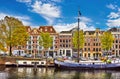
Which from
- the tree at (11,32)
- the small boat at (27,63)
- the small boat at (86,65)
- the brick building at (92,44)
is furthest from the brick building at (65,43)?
the small boat at (86,65)

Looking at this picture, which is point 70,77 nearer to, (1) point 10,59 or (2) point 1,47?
(1) point 10,59

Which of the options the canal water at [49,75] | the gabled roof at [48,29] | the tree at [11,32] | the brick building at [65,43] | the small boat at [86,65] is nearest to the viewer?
the canal water at [49,75]

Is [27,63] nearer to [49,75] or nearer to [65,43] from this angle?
[49,75]

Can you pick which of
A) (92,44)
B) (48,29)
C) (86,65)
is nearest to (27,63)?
(86,65)

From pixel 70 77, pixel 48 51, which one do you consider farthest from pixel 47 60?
pixel 48 51

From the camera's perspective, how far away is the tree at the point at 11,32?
294 ft

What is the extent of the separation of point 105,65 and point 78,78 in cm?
2400

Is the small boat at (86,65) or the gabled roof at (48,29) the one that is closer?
the small boat at (86,65)

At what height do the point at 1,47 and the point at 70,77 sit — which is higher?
the point at 1,47

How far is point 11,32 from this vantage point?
3565 inches

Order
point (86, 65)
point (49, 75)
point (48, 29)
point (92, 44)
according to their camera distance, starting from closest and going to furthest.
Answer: point (49, 75) < point (86, 65) < point (92, 44) < point (48, 29)

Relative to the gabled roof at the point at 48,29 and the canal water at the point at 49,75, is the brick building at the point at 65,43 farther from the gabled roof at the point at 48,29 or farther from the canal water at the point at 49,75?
the canal water at the point at 49,75

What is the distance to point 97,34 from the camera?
132 m

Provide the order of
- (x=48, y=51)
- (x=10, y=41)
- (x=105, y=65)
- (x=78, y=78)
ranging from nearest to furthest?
(x=78, y=78)
(x=105, y=65)
(x=10, y=41)
(x=48, y=51)
